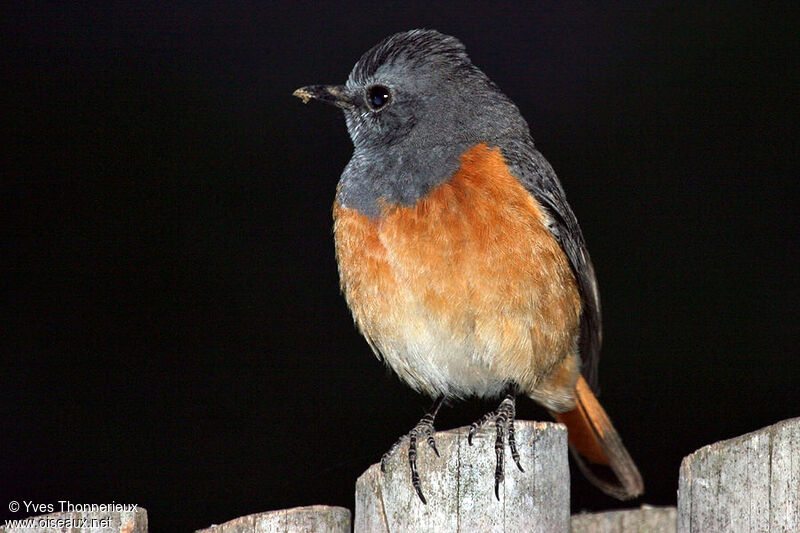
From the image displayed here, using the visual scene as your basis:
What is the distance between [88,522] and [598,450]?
107 inches

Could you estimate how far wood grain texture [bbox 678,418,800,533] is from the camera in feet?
8.38

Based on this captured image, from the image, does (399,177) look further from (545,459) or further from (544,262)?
(545,459)

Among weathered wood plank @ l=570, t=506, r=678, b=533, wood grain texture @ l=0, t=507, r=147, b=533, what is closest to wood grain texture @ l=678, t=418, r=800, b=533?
weathered wood plank @ l=570, t=506, r=678, b=533

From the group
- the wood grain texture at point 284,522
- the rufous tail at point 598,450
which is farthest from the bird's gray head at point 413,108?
the wood grain texture at point 284,522

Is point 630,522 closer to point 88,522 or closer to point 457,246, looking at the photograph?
point 457,246

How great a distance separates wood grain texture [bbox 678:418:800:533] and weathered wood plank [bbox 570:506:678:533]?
21.8 inches

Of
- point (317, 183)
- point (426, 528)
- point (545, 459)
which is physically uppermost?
point (317, 183)

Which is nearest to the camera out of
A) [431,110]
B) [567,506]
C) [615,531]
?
[567,506]

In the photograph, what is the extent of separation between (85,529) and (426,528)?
3.01 ft

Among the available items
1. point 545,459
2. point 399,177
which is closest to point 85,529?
point 545,459

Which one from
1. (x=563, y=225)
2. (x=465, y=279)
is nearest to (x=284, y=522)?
(x=465, y=279)

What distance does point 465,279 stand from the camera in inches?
153

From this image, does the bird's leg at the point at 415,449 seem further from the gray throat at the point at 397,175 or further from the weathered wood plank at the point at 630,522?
the gray throat at the point at 397,175

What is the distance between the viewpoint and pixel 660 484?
595cm
